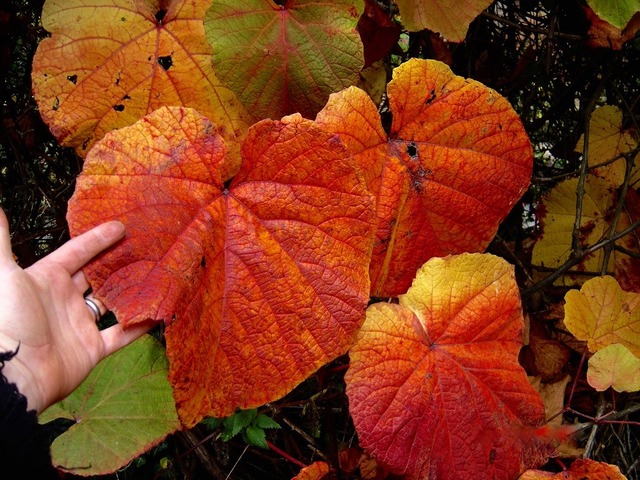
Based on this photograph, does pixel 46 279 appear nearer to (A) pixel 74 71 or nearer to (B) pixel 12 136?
(A) pixel 74 71

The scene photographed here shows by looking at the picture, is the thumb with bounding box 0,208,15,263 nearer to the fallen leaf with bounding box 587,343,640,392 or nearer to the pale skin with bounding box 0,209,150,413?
the pale skin with bounding box 0,209,150,413

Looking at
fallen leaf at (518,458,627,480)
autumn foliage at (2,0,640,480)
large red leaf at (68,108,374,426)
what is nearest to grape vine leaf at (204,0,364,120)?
autumn foliage at (2,0,640,480)

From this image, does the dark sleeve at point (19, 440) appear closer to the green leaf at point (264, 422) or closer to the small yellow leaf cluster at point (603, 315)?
the green leaf at point (264, 422)

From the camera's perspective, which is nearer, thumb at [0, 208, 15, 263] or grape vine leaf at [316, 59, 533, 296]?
thumb at [0, 208, 15, 263]

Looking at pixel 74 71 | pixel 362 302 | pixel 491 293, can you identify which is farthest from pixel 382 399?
pixel 74 71

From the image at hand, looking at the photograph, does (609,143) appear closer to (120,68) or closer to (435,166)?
(435,166)

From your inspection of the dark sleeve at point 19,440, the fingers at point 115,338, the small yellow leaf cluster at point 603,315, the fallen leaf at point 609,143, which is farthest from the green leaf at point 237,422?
the fallen leaf at point 609,143

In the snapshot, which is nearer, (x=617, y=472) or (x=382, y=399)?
(x=382, y=399)
